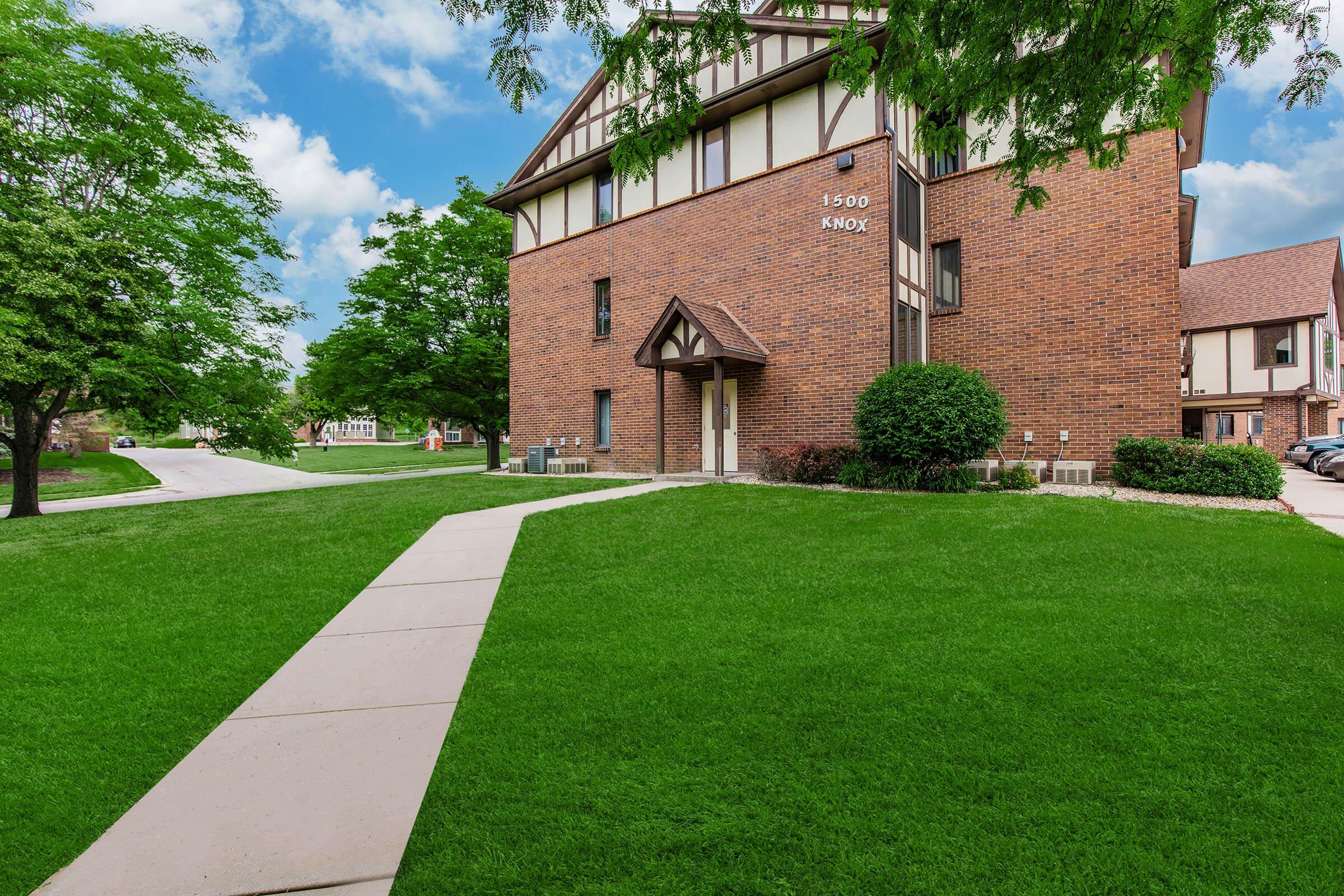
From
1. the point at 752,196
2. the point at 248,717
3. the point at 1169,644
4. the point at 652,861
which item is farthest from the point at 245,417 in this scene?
the point at 1169,644

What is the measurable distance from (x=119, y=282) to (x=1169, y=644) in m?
16.3

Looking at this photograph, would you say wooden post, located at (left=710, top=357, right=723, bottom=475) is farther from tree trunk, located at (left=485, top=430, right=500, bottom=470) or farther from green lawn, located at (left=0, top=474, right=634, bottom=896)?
tree trunk, located at (left=485, top=430, right=500, bottom=470)

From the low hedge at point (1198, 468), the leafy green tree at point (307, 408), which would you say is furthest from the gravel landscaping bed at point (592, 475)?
the low hedge at point (1198, 468)

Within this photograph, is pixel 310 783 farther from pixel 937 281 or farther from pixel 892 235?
pixel 937 281

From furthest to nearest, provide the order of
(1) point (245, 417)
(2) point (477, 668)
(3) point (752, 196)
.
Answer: (3) point (752, 196) < (1) point (245, 417) < (2) point (477, 668)

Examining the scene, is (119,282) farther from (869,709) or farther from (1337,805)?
(1337,805)

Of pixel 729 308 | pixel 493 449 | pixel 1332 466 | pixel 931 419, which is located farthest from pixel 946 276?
pixel 493 449

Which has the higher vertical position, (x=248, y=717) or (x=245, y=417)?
(x=245, y=417)

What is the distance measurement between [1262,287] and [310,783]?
115ft

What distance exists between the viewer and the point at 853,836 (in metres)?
2.07

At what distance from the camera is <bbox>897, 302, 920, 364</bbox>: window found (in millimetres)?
12477

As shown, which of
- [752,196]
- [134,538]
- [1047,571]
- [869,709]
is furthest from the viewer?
[752,196]

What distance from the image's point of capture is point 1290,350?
22.6 m

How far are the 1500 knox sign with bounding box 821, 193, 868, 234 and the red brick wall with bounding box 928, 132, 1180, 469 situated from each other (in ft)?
8.59
